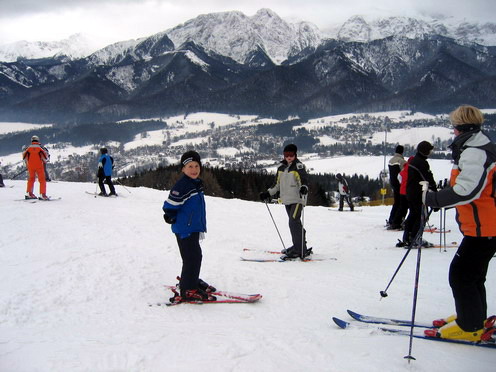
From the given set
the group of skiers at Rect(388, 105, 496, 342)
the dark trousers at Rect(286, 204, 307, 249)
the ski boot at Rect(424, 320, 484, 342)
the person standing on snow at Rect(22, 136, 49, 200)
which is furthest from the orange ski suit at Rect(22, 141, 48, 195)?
the ski boot at Rect(424, 320, 484, 342)

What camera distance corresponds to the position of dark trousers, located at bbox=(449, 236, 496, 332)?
3.65 meters

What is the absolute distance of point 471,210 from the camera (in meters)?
3.63

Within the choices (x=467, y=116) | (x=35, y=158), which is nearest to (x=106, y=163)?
(x=35, y=158)

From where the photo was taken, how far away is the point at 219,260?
7703mm

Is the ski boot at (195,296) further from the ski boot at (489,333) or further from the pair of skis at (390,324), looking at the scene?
the ski boot at (489,333)

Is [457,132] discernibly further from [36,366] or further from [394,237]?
[394,237]

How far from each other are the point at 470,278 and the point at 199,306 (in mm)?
3274

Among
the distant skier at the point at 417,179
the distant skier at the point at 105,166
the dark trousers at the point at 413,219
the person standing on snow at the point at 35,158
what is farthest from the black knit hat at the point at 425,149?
the person standing on snow at the point at 35,158

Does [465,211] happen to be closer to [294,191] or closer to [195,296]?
[195,296]

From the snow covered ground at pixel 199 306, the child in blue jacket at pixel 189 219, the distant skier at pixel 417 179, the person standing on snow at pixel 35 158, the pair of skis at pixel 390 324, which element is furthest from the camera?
the person standing on snow at pixel 35 158

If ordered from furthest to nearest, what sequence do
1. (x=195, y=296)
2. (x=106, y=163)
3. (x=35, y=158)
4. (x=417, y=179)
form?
(x=106, y=163)
(x=35, y=158)
(x=417, y=179)
(x=195, y=296)

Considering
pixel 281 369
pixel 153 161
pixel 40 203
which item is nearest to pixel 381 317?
pixel 281 369

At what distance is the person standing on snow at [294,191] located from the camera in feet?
Answer: 25.2

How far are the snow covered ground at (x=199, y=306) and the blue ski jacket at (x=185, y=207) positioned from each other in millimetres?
1067
